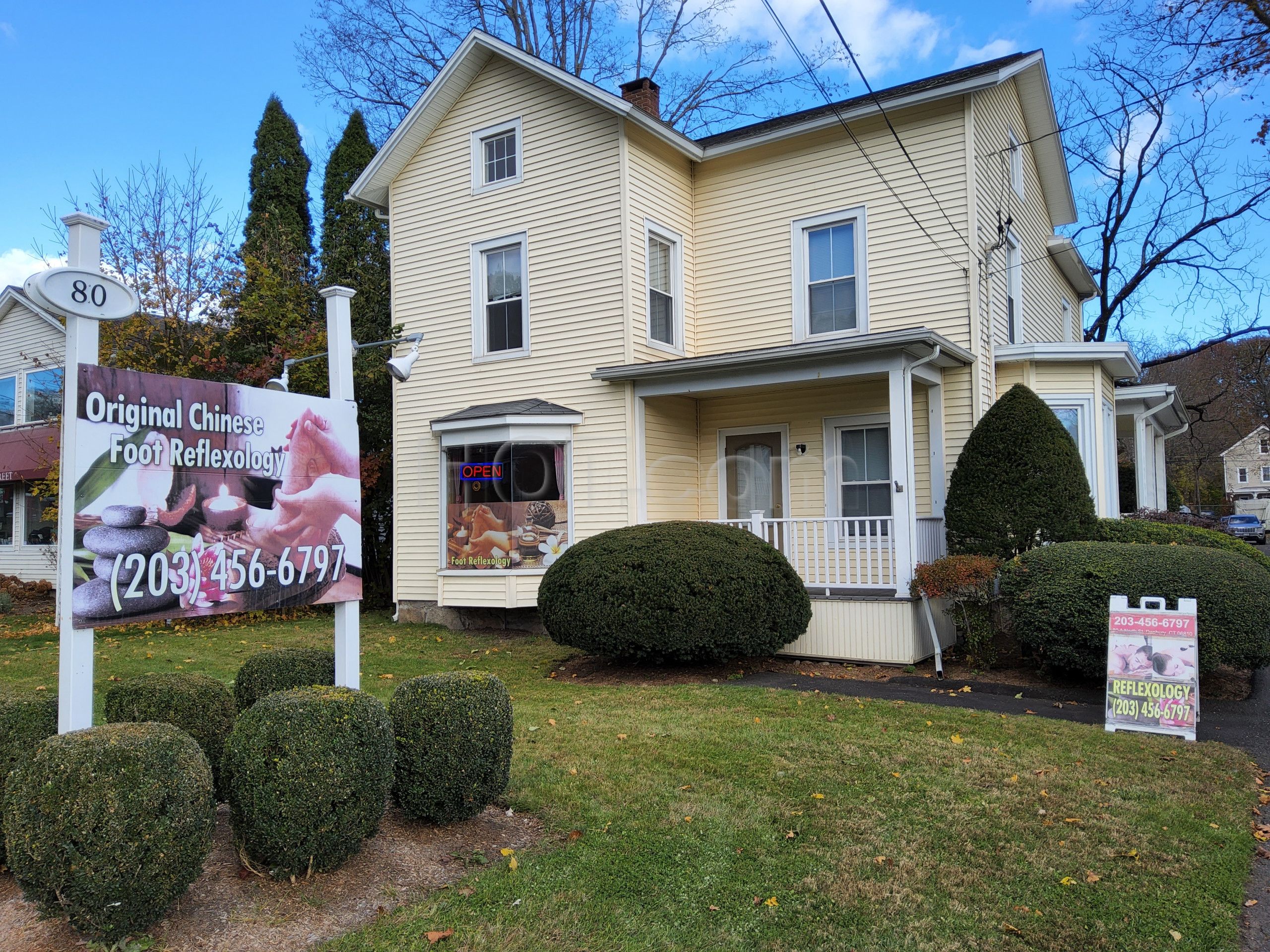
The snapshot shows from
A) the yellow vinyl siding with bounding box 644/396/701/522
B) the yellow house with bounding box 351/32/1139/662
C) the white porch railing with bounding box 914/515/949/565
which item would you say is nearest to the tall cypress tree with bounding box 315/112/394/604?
the yellow house with bounding box 351/32/1139/662

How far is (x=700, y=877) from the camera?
4188 mm

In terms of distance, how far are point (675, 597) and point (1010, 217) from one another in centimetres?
874

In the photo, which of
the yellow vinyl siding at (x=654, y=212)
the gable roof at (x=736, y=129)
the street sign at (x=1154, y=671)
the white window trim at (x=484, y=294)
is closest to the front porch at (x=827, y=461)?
the yellow vinyl siding at (x=654, y=212)

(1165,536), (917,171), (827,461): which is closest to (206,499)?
(827,461)

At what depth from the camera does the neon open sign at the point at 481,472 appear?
42.4ft

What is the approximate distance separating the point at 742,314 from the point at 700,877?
10.4 metres

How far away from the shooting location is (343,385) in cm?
519

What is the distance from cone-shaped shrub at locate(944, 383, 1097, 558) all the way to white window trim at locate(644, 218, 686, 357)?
4654 mm

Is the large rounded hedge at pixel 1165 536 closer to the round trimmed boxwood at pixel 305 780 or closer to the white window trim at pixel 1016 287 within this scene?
the white window trim at pixel 1016 287

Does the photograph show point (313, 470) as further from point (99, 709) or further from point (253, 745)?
point (99, 709)

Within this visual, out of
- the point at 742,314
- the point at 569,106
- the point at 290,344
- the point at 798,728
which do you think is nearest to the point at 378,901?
the point at 798,728

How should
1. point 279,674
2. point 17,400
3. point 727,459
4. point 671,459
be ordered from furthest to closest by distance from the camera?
point 17,400 < point 727,459 < point 671,459 < point 279,674

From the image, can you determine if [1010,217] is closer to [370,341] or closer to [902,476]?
[902,476]

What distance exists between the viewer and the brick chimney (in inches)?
558
